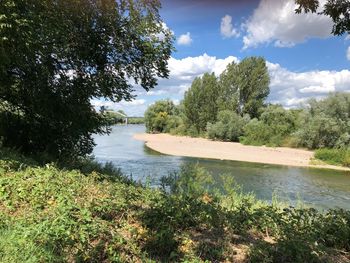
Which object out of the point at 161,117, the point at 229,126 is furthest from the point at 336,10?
the point at 161,117

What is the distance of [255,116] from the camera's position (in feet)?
200

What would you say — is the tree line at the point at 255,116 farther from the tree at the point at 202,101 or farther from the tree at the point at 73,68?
the tree at the point at 73,68

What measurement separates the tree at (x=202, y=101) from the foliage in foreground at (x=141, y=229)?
58.7 metres

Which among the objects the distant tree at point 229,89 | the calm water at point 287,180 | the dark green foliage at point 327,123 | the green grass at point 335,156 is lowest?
the calm water at point 287,180

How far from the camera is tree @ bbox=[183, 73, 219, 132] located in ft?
211

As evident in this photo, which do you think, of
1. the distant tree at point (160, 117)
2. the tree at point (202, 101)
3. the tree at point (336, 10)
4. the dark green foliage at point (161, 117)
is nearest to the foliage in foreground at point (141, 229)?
the tree at point (336, 10)

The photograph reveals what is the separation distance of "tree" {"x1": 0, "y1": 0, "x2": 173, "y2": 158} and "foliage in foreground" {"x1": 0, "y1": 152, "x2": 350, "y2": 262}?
18.2ft

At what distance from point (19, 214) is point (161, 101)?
87.4 metres

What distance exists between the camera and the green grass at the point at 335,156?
32781mm

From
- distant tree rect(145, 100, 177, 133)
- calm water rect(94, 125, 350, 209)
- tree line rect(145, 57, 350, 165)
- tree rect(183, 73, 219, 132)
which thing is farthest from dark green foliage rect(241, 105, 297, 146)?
distant tree rect(145, 100, 177, 133)

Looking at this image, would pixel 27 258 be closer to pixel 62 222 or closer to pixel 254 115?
pixel 62 222

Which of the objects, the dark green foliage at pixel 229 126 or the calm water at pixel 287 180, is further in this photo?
the dark green foliage at pixel 229 126

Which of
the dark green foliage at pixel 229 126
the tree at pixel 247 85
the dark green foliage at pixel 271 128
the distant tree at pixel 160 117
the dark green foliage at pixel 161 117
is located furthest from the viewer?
the distant tree at pixel 160 117

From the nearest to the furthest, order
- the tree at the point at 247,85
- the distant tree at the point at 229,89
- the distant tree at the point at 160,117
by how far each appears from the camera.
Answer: the tree at the point at 247,85
the distant tree at the point at 229,89
the distant tree at the point at 160,117
